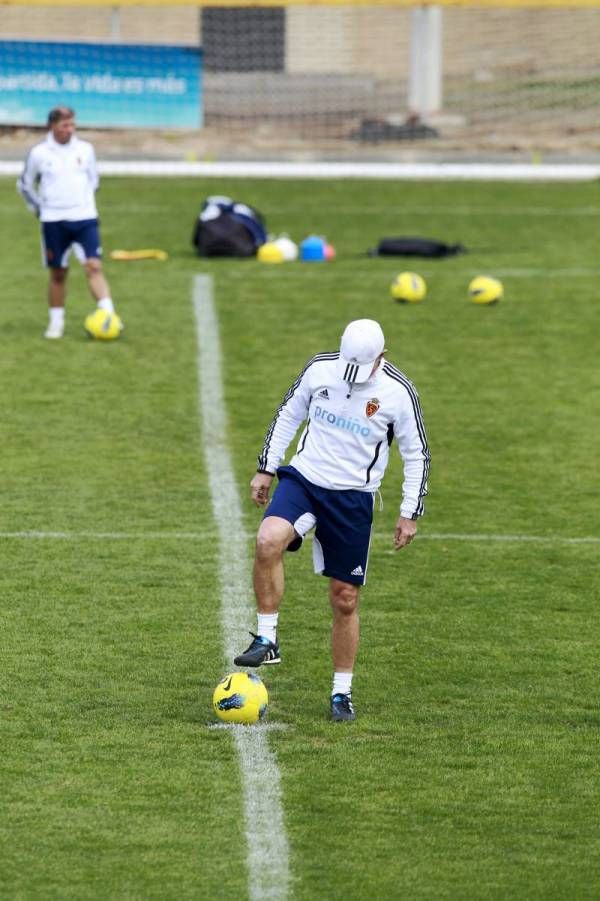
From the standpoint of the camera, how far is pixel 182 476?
13078mm

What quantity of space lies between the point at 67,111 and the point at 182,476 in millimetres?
4753

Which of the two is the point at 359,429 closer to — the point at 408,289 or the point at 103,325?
the point at 103,325

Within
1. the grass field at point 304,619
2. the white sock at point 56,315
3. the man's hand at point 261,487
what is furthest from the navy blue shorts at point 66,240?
the man's hand at point 261,487

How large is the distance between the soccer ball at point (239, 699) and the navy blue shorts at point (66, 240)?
8.99 metres

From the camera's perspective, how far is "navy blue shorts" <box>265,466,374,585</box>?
26.8ft

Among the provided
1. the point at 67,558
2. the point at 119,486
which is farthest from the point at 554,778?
the point at 119,486

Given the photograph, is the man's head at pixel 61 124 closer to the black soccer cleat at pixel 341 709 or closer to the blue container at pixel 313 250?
the blue container at pixel 313 250

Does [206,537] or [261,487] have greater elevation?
[261,487]

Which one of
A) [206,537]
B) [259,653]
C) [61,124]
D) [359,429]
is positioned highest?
[61,124]

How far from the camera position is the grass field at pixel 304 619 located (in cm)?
694

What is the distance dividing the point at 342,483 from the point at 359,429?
26cm

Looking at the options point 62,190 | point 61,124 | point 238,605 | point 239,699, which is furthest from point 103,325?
point 239,699

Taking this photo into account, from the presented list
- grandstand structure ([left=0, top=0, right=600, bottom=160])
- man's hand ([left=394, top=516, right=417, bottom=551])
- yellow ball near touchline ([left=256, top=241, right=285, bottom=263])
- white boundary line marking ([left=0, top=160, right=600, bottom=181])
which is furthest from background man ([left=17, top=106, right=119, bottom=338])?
grandstand structure ([left=0, top=0, right=600, bottom=160])

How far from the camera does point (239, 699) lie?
319 inches
